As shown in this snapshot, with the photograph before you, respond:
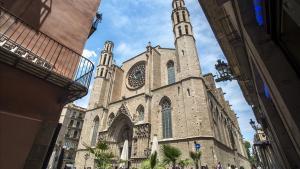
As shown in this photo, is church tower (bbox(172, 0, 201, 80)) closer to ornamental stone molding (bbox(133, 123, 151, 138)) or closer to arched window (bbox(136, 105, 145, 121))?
arched window (bbox(136, 105, 145, 121))

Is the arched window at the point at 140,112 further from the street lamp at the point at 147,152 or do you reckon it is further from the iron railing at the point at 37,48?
the iron railing at the point at 37,48

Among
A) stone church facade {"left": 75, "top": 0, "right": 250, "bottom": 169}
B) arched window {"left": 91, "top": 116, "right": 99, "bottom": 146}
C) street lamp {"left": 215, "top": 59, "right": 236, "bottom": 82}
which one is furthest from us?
arched window {"left": 91, "top": 116, "right": 99, "bottom": 146}

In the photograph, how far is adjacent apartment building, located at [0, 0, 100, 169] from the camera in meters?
4.31

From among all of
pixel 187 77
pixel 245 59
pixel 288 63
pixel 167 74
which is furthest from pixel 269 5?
pixel 167 74

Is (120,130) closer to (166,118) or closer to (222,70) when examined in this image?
(166,118)

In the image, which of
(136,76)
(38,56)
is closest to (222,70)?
(38,56)

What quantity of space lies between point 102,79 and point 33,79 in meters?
25.5

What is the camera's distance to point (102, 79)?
30.0 meters

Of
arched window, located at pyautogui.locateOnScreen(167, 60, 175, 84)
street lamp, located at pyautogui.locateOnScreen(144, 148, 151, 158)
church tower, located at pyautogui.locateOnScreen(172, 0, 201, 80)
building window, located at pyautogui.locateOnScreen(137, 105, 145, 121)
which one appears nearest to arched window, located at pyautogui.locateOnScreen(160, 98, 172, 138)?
street lamp, located at pyautogui.locateOnScreen(144, 148, 151, 158)

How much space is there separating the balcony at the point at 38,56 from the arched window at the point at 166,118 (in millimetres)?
13972

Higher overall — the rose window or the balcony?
the rose window

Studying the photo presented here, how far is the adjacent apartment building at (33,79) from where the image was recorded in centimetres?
431

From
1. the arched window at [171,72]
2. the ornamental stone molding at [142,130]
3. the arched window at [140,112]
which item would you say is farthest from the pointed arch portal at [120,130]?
the arched window at [171,72]

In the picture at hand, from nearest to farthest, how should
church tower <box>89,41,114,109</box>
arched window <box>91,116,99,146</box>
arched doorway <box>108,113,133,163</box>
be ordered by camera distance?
arched doorway <box>108,113,133,163</box>
arched window <box>91,116,99,146</box>
church tower <box>89,41,114,109</box>
